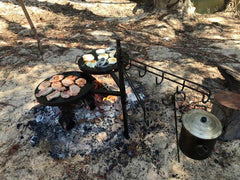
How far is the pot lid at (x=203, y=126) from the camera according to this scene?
2.47 meters

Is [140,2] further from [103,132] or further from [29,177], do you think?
[29,177]

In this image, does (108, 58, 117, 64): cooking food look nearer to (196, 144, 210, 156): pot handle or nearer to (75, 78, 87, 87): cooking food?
(75, 78, 87, 87): cooking food

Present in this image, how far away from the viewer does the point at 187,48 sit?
6836mm

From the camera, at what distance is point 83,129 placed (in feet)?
12.0

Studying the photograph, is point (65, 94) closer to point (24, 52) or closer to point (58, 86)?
point (58, 86)

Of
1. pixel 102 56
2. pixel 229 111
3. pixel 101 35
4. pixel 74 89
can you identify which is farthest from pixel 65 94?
pixel 101 35

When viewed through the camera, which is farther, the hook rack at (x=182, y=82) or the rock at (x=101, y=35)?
the rock at (x=101, y=35)

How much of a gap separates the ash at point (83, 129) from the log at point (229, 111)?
1.62 metres

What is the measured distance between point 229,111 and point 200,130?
84cm

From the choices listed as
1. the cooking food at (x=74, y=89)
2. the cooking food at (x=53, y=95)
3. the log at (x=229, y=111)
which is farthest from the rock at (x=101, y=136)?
the log at (x=229, y=111)

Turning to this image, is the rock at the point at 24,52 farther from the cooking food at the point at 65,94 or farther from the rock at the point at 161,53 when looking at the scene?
the rock at the point at 161,53

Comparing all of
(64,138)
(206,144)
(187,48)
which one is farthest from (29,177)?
(187,48)

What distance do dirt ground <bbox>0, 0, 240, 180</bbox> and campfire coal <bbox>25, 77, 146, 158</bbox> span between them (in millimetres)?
180

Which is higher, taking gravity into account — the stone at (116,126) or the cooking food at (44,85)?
the cooking food at (44,85)
